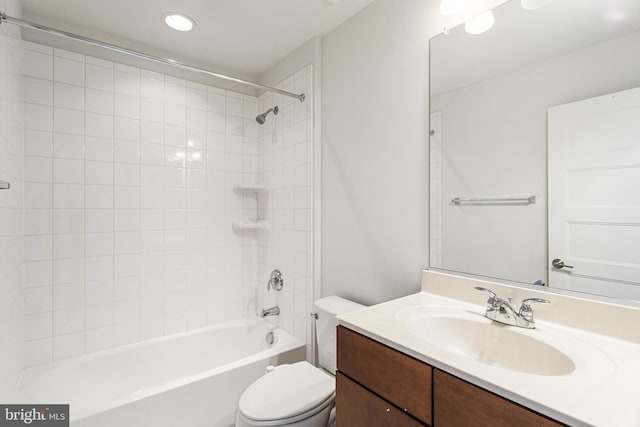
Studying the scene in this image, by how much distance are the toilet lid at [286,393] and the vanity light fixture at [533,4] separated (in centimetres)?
175

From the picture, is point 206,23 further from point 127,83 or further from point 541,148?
point 541,148

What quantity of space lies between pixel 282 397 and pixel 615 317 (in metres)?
1.25

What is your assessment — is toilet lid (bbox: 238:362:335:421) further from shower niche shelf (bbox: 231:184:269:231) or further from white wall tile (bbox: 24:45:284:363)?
shower niche shelf (bbox: 231:184:269:231)

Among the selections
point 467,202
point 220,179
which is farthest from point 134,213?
point 467,202

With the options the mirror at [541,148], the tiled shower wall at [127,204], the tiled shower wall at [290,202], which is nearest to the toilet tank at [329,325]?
the tiled shower wall at [290,202]

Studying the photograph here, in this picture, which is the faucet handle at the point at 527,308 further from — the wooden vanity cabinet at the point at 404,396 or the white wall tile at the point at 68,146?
the white wall tile at the point at 68,146

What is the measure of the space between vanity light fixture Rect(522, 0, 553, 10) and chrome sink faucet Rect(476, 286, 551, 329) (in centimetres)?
103

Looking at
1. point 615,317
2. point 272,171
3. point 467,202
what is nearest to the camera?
point 615,317

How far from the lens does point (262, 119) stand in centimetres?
239

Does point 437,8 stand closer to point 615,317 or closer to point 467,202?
point 467,202

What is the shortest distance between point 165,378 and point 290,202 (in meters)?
1.47

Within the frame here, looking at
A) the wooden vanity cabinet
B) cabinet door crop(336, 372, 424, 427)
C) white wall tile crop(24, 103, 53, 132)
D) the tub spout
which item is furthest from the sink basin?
white wall tile crop(24, 103, 53, 132)

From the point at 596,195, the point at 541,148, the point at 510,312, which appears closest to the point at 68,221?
the point at 510,312

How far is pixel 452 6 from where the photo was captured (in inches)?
47.9
